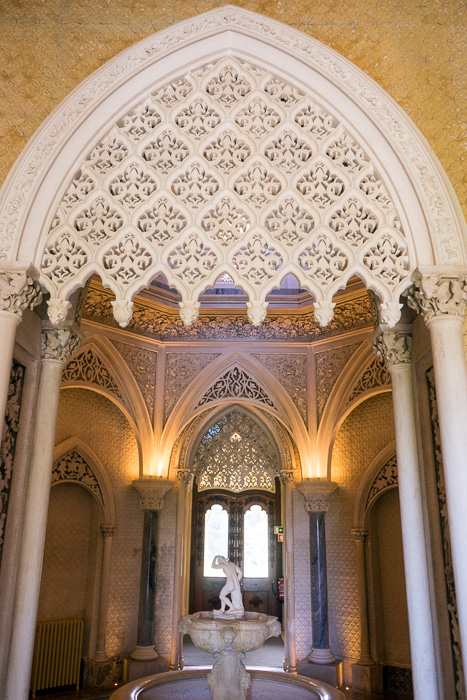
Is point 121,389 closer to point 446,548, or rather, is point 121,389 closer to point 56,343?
point 56,343

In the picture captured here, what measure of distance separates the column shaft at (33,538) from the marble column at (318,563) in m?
5.54

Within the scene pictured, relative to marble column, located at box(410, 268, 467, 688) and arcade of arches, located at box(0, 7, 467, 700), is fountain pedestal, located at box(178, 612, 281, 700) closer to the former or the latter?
arcade of arches, located at box(0, 7, 467, 700)

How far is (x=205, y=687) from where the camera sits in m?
6.59

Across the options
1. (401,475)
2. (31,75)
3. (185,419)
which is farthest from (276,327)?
(31,75)

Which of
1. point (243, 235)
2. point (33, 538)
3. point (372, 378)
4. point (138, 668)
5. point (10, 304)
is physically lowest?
point (138, 668)

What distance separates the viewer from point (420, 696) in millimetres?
3955

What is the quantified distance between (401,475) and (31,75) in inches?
161

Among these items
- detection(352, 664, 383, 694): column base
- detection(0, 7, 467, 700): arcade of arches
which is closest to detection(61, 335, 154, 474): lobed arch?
detection(0, 7, 467, 700): arcade of arches

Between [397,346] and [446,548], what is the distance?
62.0 inches

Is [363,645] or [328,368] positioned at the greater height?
[328,368]

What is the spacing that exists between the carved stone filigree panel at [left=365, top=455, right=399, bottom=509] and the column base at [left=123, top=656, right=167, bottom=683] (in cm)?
391

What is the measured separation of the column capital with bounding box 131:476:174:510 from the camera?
30.8ft

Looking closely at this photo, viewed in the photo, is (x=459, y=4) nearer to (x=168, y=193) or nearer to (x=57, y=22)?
(x=168, y=193)

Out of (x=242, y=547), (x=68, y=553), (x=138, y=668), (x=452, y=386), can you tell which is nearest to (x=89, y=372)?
(x=68, y=553)
